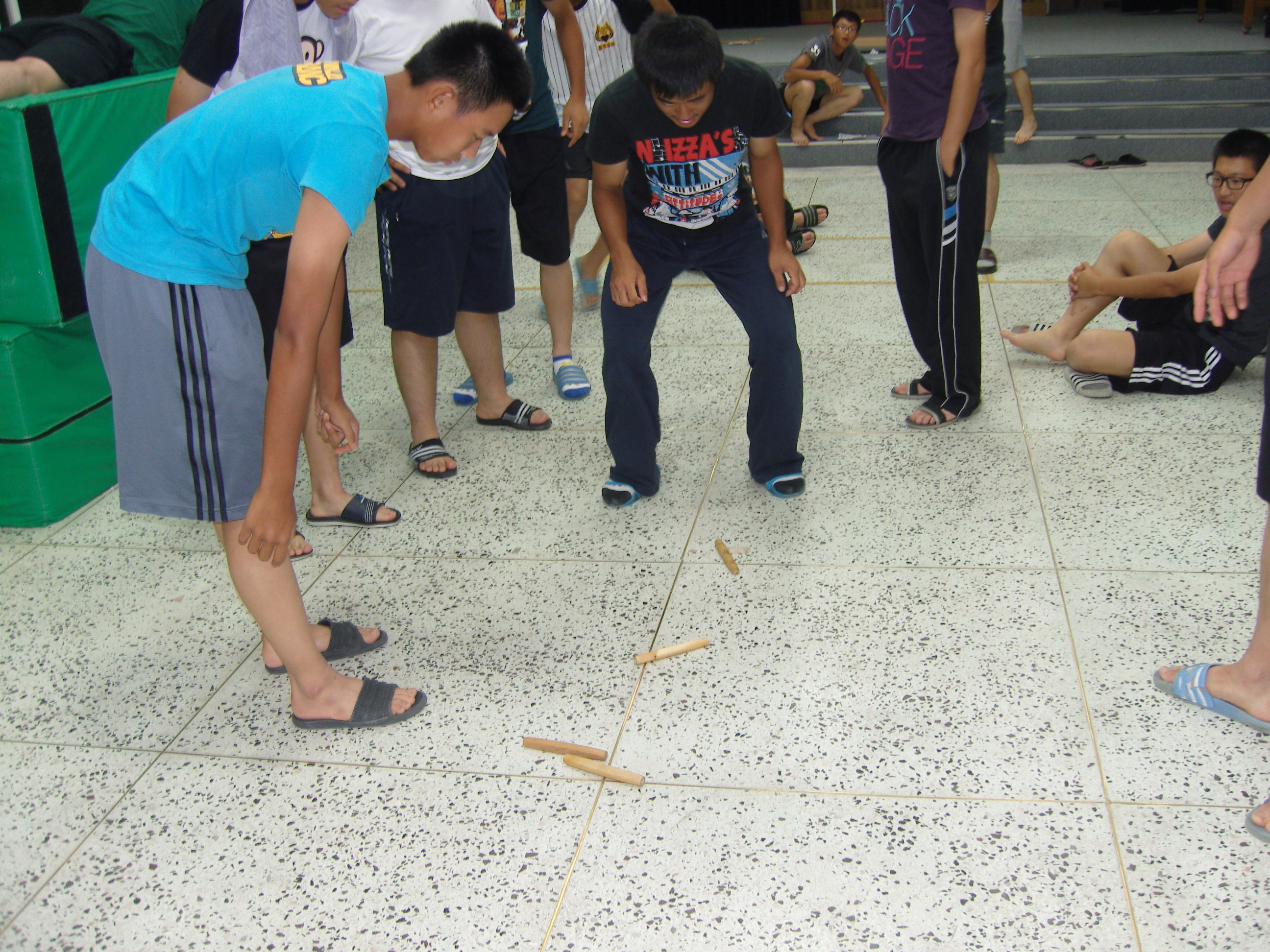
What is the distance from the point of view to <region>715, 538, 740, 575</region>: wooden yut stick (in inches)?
104

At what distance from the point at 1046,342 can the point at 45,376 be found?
3.29 m

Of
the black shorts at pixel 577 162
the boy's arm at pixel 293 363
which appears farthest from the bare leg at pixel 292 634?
the black shorts at pixel 577 162

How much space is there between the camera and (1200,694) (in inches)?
80.0

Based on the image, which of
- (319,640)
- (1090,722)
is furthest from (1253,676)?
(319,640)

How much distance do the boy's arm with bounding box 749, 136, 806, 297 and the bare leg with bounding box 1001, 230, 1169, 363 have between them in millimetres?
1351

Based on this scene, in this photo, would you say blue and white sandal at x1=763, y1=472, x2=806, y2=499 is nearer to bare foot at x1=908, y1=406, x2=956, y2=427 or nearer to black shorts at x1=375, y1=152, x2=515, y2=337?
bare foot at x1=908, y1=406, x2=956, y2=427

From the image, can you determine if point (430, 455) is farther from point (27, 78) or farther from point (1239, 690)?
point (1239, 690)

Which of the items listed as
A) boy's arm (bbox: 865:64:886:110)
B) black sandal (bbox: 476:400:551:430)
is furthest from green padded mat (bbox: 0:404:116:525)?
boy's arm (bbox: 865:64:886:110)

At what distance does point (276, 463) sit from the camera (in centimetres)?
170

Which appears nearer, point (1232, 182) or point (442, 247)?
point (442, 247)

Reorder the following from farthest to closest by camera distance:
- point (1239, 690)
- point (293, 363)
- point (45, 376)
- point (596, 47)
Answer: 1. point (596, 47)
2. point (45, 376)
3. point (1239, 690)
4. point (293, 363)

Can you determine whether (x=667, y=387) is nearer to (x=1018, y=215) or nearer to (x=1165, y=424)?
(x=1165, y=424)

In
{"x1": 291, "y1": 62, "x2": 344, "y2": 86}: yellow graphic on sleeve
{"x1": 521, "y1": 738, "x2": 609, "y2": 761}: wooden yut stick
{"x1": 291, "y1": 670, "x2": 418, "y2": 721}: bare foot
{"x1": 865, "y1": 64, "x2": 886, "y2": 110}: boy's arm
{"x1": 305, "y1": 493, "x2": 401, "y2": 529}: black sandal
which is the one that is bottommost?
{"x1": 305, "y1": 493, "x2": 401, "y2": 529}: black sandal

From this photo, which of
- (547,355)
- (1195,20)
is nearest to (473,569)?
(547,355)
